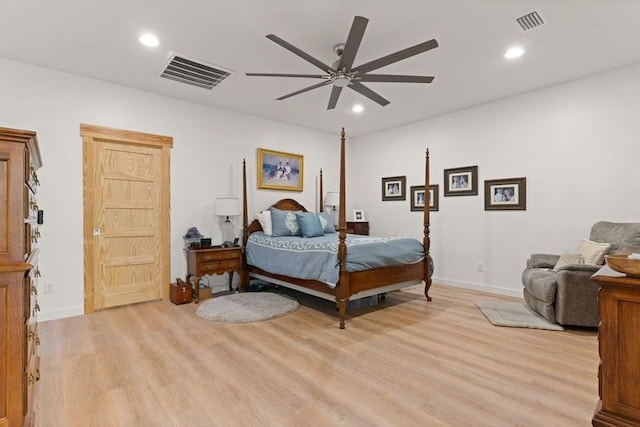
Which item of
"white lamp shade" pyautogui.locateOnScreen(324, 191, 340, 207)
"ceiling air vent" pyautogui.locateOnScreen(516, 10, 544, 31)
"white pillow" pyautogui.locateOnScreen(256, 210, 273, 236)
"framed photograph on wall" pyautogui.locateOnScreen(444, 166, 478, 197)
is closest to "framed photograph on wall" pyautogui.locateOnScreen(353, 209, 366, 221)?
"white lamp shade" pyautogui.locateOnScreen(324, 191, 340, 207)

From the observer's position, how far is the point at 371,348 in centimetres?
277

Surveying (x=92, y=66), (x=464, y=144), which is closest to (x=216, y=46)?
(x=92, y=66)

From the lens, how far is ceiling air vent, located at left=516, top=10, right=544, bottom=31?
2.57 meters

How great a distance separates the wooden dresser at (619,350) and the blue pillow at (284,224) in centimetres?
381

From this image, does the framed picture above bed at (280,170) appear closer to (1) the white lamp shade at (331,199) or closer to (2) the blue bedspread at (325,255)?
(1) the white lamp shade at (331,199)

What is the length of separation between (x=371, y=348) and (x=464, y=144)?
Answer: 3.65m

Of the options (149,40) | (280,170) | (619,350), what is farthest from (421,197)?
(149,40)

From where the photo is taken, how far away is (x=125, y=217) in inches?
160

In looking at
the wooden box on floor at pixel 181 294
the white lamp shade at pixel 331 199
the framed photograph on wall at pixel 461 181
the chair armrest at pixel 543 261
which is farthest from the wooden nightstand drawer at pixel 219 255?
the chair armrest at pixel 543 261

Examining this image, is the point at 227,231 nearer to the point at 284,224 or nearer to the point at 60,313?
the point at 284,224

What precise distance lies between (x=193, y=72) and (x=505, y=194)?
14.5ft

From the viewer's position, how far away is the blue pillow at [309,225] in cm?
479

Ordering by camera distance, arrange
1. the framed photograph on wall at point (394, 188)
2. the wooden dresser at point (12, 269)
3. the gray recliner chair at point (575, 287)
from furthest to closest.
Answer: the framed photograph on wall at point (394, 188) < the gray recliner chair at point (575, 287) < the wooden dresser at point (12, 269)

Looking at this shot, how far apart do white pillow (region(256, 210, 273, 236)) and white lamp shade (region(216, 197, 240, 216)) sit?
0.49 meters
